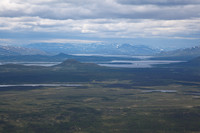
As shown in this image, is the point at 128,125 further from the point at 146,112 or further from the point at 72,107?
the point at 72,107

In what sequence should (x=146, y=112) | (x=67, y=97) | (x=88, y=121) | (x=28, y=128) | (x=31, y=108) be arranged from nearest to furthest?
(x=28, y=128)
(x=88, y=121)
(x=146, y=112)
(x=31, y=108)
(x=67, y=97)

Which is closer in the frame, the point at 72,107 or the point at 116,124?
the point at 116,124

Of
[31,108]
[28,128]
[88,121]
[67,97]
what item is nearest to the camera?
[28,128]

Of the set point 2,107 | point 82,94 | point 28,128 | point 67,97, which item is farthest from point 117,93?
point 28,128

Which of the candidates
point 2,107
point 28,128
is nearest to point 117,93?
point 2,107

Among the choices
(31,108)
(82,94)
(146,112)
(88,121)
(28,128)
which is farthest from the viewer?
(82,94)

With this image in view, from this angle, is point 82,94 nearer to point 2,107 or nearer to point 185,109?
point 2,107

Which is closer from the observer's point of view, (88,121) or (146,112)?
(88,121)

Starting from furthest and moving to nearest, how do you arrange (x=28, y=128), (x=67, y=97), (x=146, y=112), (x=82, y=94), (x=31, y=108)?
(x=82, y=94) → (x=67, y=97) → (x=31, y=108) → (x=146, y=112) → (x=28, y=128)
